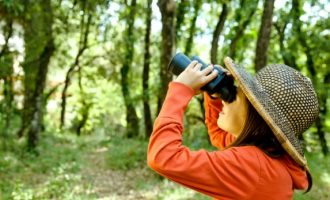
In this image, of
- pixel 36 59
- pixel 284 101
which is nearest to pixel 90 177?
pixel 36 59

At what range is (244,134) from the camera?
75.2 inches

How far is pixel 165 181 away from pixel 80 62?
1104 centimetres

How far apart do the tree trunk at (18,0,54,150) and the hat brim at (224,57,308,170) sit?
8.63 meters

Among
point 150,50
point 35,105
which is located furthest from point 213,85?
point 150,50

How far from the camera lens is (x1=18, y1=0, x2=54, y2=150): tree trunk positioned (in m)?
10.2

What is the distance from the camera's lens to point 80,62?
59.6ft

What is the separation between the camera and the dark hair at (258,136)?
1909 millimetres

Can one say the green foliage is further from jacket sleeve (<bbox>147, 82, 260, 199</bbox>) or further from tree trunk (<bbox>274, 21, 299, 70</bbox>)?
jacket sleeve (<bbox>147, 82, 260, 199</bbox>)

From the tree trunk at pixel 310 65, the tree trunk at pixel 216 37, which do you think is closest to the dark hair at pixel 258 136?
the tree trunk at pixel 310 65

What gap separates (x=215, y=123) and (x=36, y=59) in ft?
34.4

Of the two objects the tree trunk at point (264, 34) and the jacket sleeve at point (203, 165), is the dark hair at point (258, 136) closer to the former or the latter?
the jacket sleeve at point (203, 165)

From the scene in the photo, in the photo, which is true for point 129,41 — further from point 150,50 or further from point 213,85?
point 213,85

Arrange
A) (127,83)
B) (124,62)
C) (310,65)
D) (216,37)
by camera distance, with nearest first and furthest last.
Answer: (216,37) → (310,65) → (124,62) → (127,83)

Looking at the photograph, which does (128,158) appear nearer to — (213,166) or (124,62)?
(124,62)
